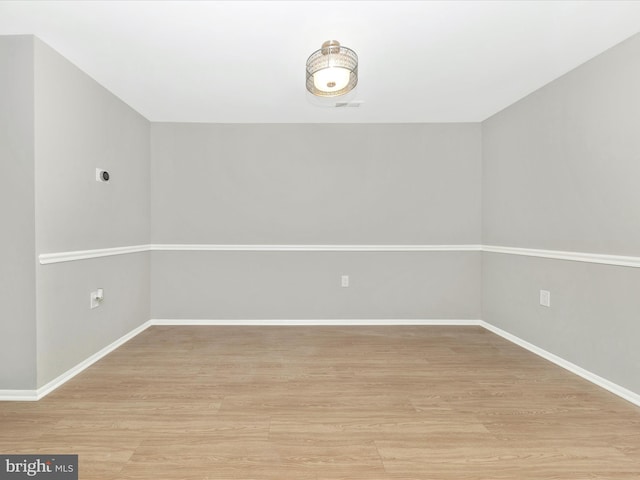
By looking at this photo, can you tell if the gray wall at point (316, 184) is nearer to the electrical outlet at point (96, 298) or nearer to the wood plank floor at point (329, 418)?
the electrical outlet at point (96, 298)

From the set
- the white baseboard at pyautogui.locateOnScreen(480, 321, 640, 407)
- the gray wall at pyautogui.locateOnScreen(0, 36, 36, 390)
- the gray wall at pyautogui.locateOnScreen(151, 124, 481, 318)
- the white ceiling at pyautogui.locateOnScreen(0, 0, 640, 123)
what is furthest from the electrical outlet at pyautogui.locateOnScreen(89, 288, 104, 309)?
the white baseboard at pyautogui.locateOnScreen(480, 321, 640, 407)

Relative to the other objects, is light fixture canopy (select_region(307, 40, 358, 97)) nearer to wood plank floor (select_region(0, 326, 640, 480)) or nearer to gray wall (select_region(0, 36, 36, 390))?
gray wall (select_region(0, 36, 36, 390))

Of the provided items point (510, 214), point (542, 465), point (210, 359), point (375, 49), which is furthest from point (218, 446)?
point (510, 214)

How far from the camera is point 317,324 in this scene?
12.5 feet

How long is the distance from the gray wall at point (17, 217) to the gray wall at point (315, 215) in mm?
1677

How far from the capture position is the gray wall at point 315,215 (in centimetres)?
379

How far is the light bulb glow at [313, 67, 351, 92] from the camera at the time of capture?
2045 mm

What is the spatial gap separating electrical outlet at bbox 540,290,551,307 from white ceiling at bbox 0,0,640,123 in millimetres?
1787

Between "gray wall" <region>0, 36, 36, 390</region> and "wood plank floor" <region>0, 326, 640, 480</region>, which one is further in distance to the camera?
"gray wall" <region>0, 36, 36, 390</region>

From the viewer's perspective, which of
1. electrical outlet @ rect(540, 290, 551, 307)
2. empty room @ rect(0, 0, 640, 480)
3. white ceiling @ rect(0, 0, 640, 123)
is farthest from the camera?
electrical outlet @ rect(540, 290, 551, 307)

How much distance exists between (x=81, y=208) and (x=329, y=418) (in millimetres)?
2373

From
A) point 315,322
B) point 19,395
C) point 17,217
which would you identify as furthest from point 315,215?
point 19,395

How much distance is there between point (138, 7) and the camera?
6.03ft

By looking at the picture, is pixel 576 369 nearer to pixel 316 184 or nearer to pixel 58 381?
pixel 316 184
